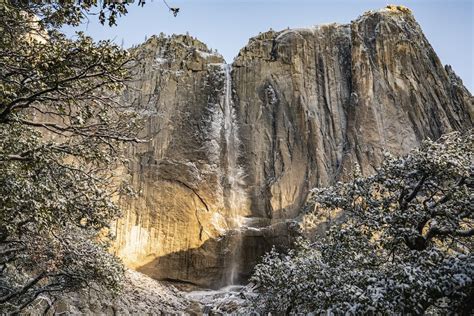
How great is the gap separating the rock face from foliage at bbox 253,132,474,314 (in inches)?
889

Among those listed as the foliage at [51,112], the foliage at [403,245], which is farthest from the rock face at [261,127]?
the foliage at [51,112]

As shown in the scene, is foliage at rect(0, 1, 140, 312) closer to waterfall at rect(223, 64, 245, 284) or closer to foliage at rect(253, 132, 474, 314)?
foliage at rect(253, 132, 474, 314)

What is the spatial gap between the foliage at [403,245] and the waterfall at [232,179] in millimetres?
23527

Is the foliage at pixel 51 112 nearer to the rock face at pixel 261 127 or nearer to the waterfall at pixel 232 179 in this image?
the rock face at pixel 261 127

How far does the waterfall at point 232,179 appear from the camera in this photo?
37688mm

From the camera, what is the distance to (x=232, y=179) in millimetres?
41656

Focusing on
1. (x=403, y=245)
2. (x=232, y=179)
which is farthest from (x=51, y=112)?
(x=232, y=179)

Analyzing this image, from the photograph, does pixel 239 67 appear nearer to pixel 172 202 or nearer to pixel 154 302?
pixel 172 202

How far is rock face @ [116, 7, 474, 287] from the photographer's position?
124 ft

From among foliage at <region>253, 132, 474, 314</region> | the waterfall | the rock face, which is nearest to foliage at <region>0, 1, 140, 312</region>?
foliage at <region>253, 132, 474, 314</region>

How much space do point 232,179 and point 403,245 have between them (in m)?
29.7

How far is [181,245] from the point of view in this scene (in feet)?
123

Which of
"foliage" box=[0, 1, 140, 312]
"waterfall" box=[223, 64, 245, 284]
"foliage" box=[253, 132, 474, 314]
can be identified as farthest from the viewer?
"waterfall" box=[223, 64, 245, 284]

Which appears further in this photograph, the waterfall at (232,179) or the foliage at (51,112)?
the waterfall at (232,179)
